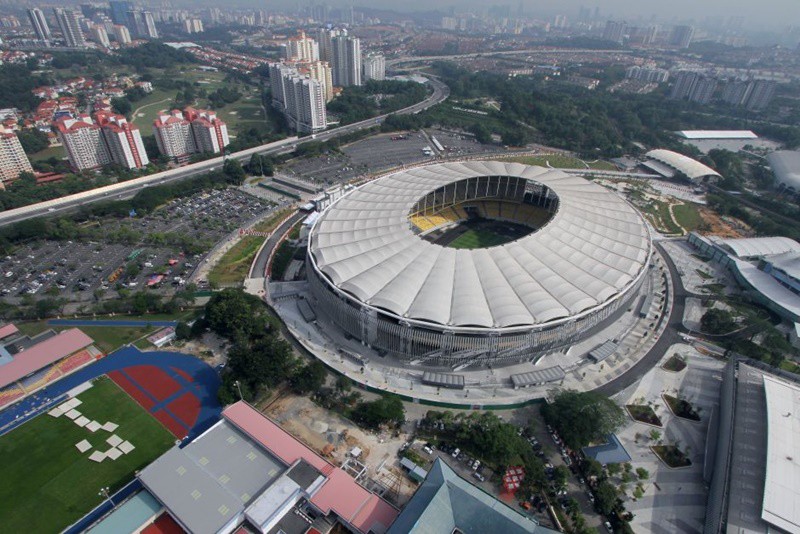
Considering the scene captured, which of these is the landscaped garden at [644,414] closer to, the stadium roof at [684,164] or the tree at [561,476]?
the tree at [561,476]

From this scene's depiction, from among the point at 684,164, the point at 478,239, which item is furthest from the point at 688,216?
the point at 478,239

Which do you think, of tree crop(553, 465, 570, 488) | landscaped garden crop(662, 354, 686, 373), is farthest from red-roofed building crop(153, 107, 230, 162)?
landscaped garden crop(662, 354, 686, 373)

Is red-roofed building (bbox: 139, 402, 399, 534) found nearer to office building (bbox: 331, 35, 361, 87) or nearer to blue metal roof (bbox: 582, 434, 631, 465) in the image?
blue metal roof (bbox: 582, 434, 631, 465)

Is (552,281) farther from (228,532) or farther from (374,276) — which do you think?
(228,532)

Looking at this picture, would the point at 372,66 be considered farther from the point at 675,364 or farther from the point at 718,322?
the point at 675,364

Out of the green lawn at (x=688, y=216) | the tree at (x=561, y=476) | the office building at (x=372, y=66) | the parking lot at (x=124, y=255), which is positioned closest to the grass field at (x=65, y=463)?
the parking lot at (x=124, y=255)

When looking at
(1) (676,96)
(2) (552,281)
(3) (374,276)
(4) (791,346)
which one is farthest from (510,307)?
(1) (676,96)
